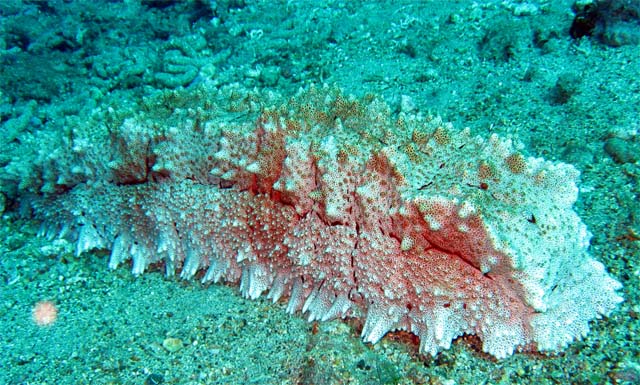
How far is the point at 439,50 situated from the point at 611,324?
360 cm

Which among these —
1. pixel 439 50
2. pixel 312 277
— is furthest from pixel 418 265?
pixel 439 50

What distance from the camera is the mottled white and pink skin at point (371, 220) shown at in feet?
7.42

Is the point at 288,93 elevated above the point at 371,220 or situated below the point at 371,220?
below

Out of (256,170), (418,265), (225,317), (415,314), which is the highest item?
(256,170)

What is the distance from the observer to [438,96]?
4.36m

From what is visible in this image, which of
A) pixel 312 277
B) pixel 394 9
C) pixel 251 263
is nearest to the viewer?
pixel 312 277

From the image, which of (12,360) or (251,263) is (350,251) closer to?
(251,263)

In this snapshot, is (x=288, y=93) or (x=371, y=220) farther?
(x=288, y=93)

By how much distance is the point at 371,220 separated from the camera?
242 cm

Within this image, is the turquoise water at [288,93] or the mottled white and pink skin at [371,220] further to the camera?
the turquoise water at [288,93]

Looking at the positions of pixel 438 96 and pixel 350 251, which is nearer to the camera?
pixel 350 251

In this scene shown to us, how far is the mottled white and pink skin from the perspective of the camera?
2.26m

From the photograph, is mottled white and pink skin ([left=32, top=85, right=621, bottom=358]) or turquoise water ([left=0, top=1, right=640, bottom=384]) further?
turquoise water ([left=0, top=1, right=640, bottom=384])

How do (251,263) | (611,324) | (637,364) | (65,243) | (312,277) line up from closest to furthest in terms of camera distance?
(637,364), (611,324), (312,277), (251,263), (65,243)
